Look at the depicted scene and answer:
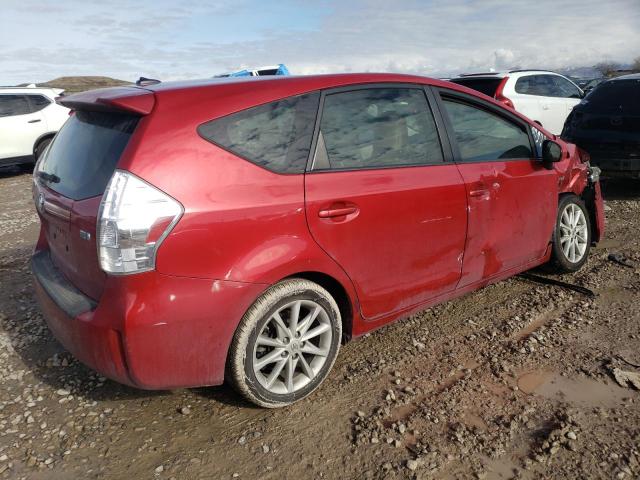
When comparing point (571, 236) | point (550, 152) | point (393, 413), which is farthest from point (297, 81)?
point (571, 236)

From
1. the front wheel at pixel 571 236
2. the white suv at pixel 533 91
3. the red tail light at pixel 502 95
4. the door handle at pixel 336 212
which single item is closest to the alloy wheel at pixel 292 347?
the door handle at pixel 336 212

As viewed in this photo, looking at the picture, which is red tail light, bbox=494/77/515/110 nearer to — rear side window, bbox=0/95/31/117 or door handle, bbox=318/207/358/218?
door handle, bbox=318/207/358/218

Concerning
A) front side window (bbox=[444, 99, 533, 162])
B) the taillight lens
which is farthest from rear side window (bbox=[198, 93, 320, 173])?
front side window (bbox=[444, 99, 533, 162])

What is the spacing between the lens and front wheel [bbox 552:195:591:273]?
164 inches

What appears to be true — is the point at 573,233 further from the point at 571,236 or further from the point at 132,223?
the point at 132,223

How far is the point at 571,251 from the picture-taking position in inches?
170

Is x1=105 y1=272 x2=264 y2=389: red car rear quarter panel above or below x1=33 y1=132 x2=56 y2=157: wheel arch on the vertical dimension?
above

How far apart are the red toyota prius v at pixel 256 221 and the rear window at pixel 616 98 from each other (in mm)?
4555

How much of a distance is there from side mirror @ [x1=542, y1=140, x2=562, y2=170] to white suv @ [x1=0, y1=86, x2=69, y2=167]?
9.95 m

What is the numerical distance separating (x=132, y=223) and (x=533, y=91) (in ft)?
30.6

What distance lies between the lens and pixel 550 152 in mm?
3803

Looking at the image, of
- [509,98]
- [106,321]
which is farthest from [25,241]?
[509,98]

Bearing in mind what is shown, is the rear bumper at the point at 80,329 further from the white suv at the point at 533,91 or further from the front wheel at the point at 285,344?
the white suv at the point at 533,91

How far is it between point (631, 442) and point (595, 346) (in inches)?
37.1
